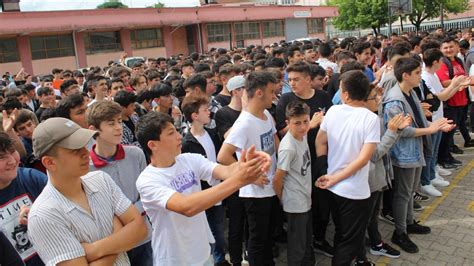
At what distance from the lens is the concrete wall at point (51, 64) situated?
Answer: 27.3 m

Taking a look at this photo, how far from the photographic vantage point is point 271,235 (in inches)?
151

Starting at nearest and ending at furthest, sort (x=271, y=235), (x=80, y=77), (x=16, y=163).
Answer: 1. (x=16, y=163)
2. (x=271, y=235)
3. (x=80, y=77)

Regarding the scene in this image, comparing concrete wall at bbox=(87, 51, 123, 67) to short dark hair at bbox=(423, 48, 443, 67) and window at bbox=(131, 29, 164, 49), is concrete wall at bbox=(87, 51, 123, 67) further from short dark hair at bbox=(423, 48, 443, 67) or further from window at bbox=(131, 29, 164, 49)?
short dark hair at bbox=(423, 48, 443, 67)

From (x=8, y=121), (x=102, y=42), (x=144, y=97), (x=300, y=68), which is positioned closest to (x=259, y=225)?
(x=300, y=68)

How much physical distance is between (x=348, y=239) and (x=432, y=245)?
1385 millimetres

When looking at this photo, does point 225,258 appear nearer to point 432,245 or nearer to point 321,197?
point 321,197

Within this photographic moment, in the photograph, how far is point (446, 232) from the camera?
4.47 meters

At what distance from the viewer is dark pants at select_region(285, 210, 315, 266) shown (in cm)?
351

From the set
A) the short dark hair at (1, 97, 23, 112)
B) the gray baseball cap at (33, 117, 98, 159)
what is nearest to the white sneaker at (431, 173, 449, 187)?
the gray baseball cap at (33, 117, 98, 159)

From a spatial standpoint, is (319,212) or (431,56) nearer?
(319,212)

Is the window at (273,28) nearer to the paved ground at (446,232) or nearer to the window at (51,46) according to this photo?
the window at (51,46)

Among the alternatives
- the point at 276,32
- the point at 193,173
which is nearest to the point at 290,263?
the point at 193,173

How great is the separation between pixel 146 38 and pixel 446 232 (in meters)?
31.9

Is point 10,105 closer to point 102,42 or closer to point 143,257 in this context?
point 143,257
